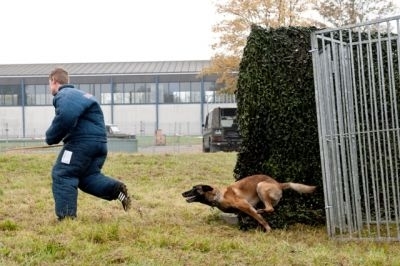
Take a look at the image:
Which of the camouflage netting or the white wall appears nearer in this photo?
the camouflage netting

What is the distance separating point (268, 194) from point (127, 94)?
49324 mm

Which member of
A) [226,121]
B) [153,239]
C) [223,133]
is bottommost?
[153,239]

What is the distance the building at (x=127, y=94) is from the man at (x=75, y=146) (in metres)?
45.8

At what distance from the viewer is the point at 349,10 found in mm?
37594

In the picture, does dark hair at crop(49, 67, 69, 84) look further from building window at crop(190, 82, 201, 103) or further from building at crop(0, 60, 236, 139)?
building window at crop(190, 82, 201, 103)

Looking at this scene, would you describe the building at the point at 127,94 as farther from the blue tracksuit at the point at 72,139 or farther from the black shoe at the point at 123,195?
the blue tracksuit at the point at 72,139

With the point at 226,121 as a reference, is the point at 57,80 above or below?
below

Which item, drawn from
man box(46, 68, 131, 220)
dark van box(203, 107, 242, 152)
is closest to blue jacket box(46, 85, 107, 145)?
man box(46, 68, 131, 220)

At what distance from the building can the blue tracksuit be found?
45.9 m

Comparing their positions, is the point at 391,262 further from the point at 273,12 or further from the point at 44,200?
the point at 273,12

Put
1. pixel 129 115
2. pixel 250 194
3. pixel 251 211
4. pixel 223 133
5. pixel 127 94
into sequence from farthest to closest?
pixel 127 94 → pixel 129 115 → pixel 223 133 → pixel 250 194 → pixel 251 211

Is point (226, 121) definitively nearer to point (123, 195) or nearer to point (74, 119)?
point (123, 195)

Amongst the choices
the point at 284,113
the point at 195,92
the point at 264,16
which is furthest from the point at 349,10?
the point at 284,113

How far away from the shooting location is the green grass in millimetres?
5086
